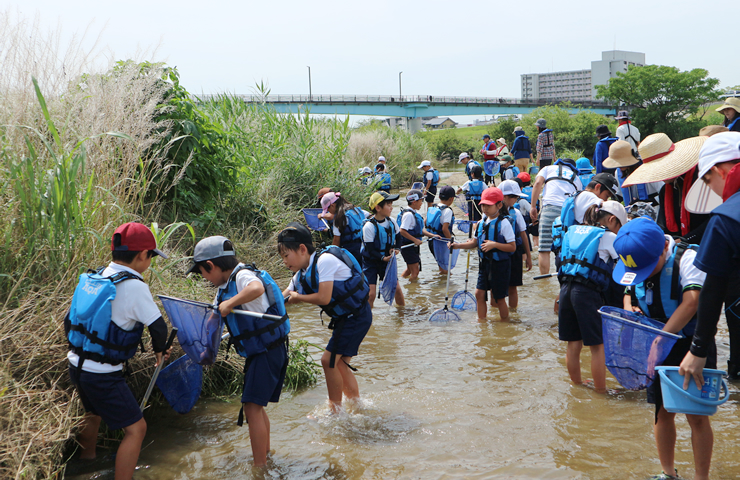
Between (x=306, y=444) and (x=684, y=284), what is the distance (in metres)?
2.81

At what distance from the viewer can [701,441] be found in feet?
9.57

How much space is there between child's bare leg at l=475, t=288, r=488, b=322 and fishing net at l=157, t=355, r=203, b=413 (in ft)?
A: 13.0

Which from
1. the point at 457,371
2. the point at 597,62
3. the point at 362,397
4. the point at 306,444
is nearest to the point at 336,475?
the point at 306,444

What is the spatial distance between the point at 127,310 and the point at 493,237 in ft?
14.3

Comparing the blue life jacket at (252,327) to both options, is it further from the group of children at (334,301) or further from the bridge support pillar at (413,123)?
the bridge support pillar at (413,123)

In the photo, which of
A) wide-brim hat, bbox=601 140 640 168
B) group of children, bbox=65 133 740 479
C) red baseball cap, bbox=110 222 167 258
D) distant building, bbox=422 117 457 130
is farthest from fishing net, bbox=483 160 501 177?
distant building, bbox=422 117 457 130

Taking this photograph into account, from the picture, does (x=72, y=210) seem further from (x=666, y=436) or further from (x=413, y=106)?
(x=413, y=106)

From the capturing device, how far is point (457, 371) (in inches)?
216

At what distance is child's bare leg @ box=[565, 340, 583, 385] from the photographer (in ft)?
15.6

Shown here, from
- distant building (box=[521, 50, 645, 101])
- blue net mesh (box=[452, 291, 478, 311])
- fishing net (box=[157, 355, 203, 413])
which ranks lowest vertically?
blue net mesh (box=[452, 291, 478, 311])

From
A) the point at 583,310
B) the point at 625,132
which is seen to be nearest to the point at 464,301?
the point at 583,310

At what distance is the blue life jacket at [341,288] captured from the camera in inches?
163

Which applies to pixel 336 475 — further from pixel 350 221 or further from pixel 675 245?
pixel 350 221

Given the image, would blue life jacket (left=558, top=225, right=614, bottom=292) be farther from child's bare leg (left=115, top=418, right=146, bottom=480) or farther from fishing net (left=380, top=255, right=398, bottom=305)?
child's bare leg (left=115, top=418, right=146, bottom=480)
